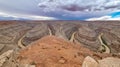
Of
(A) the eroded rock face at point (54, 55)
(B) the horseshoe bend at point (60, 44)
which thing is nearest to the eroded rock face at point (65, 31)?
(B) the horseshoe bend at point (60, 44)

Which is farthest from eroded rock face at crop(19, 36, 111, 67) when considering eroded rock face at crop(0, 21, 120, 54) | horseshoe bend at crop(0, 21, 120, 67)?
eroded rock face at crop(0, 21, 120, 54)

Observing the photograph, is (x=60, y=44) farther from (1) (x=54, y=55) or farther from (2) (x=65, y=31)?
(2) (x=65, y=31)

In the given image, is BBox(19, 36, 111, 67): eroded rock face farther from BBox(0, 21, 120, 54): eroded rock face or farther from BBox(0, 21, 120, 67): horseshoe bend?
BBox(0, 21, 120, 54): eroded rock face

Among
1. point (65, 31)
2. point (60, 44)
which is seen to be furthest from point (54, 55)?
point (65, 31)

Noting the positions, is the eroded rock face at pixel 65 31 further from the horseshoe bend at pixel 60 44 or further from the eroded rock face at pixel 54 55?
the eroded rock face at pixel 54 55

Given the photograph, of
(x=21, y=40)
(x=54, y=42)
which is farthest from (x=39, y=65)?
(x=21, y=40)

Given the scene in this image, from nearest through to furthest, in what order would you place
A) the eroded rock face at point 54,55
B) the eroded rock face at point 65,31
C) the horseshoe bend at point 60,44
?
the eroded rock face at point 54,55
the horseshoe bend at point 60,44
the eroded rock face at point 65,31

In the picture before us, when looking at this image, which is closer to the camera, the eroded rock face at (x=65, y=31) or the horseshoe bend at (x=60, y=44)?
the horseshoe bend at (x=60, y=44)

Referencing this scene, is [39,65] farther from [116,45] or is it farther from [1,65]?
[116,45]
